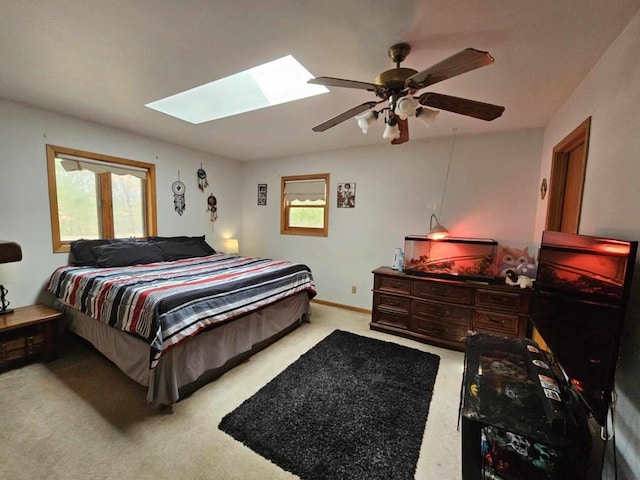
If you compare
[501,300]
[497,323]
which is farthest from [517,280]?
[497,323]

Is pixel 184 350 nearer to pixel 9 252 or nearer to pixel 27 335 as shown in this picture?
pixel 27 335

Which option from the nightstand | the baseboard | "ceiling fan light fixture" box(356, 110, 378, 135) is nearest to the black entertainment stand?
"ceiling fan light fixture" box(356, 110, 378, 135)

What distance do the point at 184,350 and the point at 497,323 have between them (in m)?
2.87

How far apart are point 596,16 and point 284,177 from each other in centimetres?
380

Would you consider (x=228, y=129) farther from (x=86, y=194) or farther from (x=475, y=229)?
(x=475, y=229)

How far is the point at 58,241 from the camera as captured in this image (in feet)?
9.37

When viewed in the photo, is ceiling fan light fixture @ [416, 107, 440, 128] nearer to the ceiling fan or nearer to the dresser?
the ceiling fan

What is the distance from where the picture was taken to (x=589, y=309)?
112 centimetres

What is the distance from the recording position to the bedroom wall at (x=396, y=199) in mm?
2996

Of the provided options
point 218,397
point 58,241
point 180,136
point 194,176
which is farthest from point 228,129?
point 218,397

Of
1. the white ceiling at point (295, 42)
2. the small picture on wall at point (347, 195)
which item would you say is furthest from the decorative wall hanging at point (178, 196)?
the small picture on wall at point (347, 195)

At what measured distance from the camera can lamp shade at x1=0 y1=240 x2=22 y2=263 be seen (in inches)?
85.7

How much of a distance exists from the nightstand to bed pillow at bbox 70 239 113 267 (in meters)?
0.59

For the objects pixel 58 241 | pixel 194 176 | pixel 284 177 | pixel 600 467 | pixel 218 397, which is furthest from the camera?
pixel 284 177
